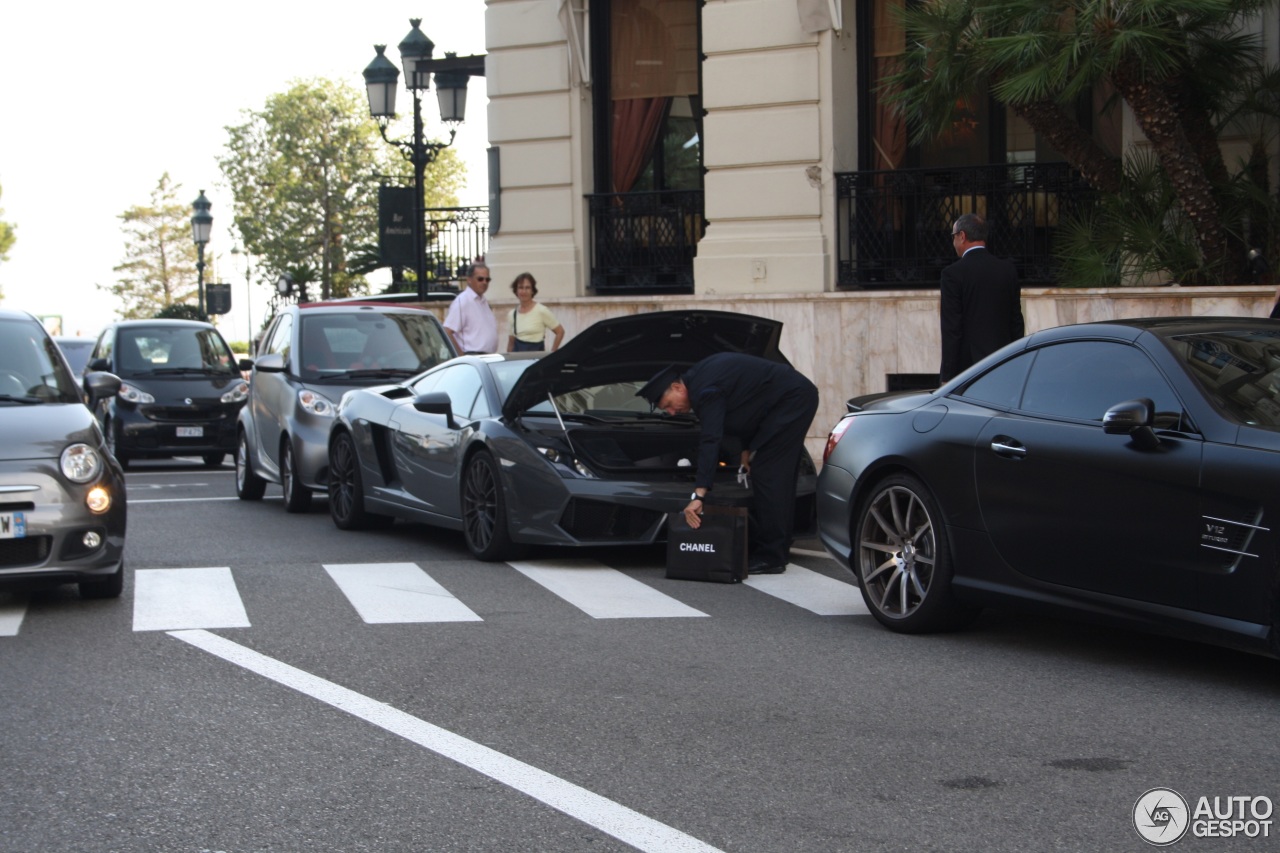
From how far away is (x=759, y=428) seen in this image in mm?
10320

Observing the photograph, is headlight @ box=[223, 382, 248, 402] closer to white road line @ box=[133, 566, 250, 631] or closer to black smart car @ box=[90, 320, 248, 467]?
black smart car @ box=[90, 320, 248, 467]

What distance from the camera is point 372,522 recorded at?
13656 mm

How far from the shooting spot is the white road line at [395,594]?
885 centimetres

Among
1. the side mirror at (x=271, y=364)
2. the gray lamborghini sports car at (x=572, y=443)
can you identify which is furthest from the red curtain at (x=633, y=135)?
the gray lamborghini sports car at (x=572, y=443)

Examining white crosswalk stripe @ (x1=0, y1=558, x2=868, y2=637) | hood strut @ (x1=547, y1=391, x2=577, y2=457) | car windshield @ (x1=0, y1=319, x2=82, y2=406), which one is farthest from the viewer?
hood strut @ (x1=547, y1=391, x2=577, y2=457)

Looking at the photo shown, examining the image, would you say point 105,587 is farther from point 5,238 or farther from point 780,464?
point 5,238

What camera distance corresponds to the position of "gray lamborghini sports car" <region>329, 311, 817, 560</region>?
1048 cm

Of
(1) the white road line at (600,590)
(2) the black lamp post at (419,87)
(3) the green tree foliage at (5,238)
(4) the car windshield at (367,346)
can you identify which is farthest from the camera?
(3) the green tree foliage at (5,238)

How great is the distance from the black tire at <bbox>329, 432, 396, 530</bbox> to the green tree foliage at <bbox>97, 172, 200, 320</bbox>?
422 ft

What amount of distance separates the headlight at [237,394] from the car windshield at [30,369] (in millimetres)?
11409

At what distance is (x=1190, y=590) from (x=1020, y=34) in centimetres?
889

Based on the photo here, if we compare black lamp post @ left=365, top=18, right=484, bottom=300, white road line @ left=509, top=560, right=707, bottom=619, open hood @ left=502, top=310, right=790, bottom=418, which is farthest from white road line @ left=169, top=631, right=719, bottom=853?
black lamp post @ left=365, top=18, right=484, bottom=300

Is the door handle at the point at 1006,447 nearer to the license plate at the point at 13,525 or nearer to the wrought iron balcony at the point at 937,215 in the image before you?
the license plate at the point at 13,525

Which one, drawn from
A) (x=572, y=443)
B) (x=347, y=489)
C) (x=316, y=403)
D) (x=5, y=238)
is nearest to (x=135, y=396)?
(x=316, y=403)
